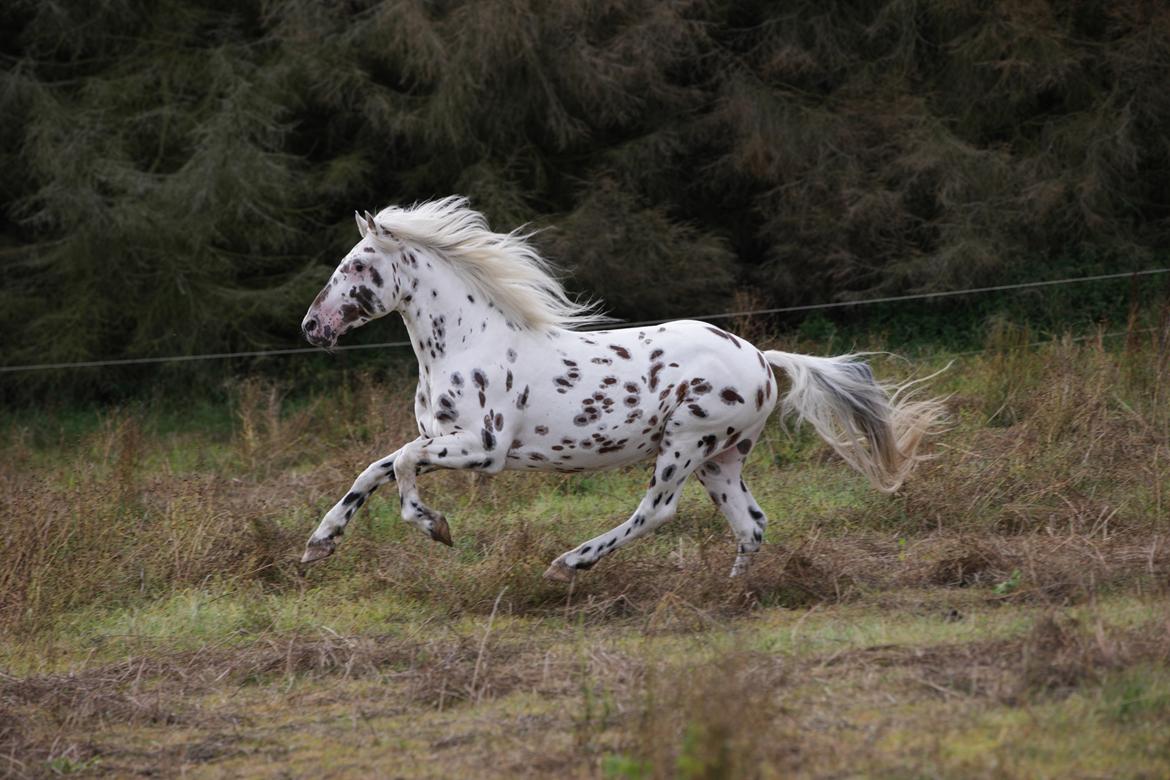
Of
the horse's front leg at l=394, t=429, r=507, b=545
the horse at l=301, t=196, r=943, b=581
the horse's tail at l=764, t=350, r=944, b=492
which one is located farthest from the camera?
the horse's tail at l=764, t=350, r=944, b=492

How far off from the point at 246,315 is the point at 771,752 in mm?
12402

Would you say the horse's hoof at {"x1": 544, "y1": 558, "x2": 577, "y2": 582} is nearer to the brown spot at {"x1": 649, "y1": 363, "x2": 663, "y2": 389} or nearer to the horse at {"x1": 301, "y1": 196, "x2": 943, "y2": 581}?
the horse at {"x1": 301, "y1": 196, "x2": 943, "y2": 581}

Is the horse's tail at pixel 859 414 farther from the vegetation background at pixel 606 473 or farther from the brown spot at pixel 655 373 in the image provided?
the brown spot at pixel 655 373

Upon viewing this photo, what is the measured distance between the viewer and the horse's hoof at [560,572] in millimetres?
6738

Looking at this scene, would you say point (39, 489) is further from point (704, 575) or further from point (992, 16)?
point (992, 16)

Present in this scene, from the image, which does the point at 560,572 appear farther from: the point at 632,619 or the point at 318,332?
the point at 318,332

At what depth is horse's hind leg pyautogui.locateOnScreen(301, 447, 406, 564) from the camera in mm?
6664

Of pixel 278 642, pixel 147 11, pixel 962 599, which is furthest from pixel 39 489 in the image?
pixel 147 11

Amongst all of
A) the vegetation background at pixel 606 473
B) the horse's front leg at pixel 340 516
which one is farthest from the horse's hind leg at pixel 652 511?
the horse's front leg at pixel 340 516

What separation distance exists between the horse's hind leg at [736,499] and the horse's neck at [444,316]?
1293 millimetres

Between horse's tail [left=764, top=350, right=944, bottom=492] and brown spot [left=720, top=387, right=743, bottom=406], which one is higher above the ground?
brown spot [left=720, top=387, right=743, bottom=406]

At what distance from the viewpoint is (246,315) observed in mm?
15602

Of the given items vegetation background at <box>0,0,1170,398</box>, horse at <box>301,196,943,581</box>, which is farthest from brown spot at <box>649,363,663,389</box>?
vegetation background at <box>0,0,1170,398</box>

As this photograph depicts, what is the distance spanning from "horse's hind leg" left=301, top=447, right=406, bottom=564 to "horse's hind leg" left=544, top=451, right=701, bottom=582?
37.6 inches
